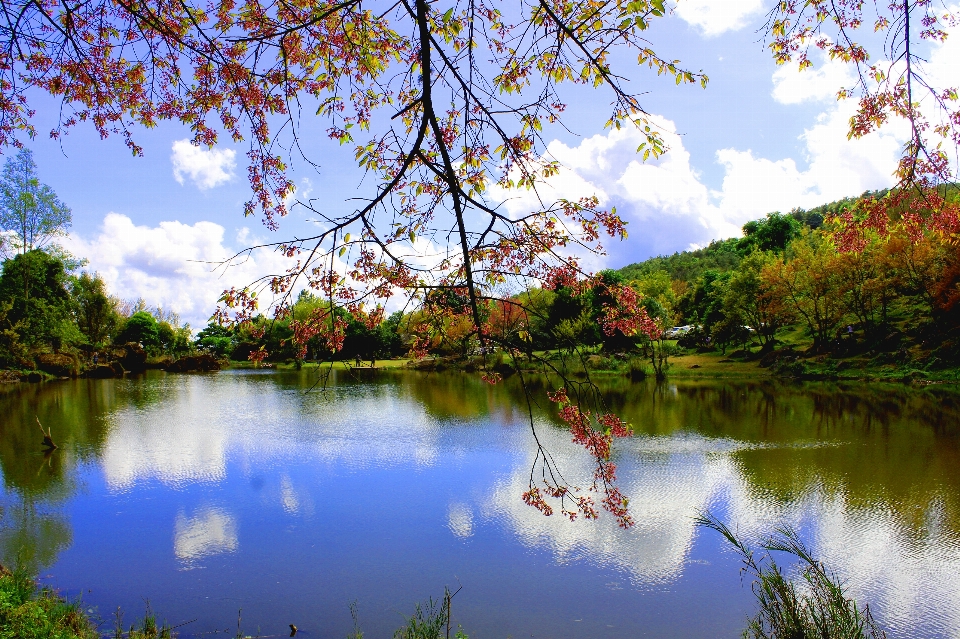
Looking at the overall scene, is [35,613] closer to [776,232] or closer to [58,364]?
[58,364]

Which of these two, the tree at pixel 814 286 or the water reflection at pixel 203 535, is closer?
the water reflection at pixel 203 535

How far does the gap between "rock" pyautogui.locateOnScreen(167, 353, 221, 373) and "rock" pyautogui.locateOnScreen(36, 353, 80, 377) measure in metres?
9.00

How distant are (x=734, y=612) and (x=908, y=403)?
15.3 metres

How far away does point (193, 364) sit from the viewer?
40.1 metres

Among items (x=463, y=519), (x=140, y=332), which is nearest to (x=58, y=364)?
(x=140, y=332)

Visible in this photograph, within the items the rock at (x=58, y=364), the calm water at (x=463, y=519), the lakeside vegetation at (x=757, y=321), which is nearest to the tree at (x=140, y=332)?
the lakeside vegetation at (x=757, y=321)

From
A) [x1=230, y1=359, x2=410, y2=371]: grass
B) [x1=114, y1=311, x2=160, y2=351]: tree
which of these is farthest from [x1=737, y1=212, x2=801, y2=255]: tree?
[x1=114, y1=311, x2=160, y2=351]: tree

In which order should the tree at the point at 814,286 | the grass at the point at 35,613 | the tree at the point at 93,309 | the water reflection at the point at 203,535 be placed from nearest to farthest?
the grass at the point at 35,613
the water reflection at the point at 203,535
the tree at the point at 814,286
the tree at the point at 93,309

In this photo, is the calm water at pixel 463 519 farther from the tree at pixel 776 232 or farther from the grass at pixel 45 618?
the tree at pixel 776 232

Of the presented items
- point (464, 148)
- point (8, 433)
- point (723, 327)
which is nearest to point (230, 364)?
point (8, 433)

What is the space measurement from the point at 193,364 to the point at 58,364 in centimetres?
1104

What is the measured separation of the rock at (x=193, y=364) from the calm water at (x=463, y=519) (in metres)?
25.1

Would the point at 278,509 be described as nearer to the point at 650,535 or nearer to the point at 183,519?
the point at 183,519

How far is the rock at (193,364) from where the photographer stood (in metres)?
39.7
